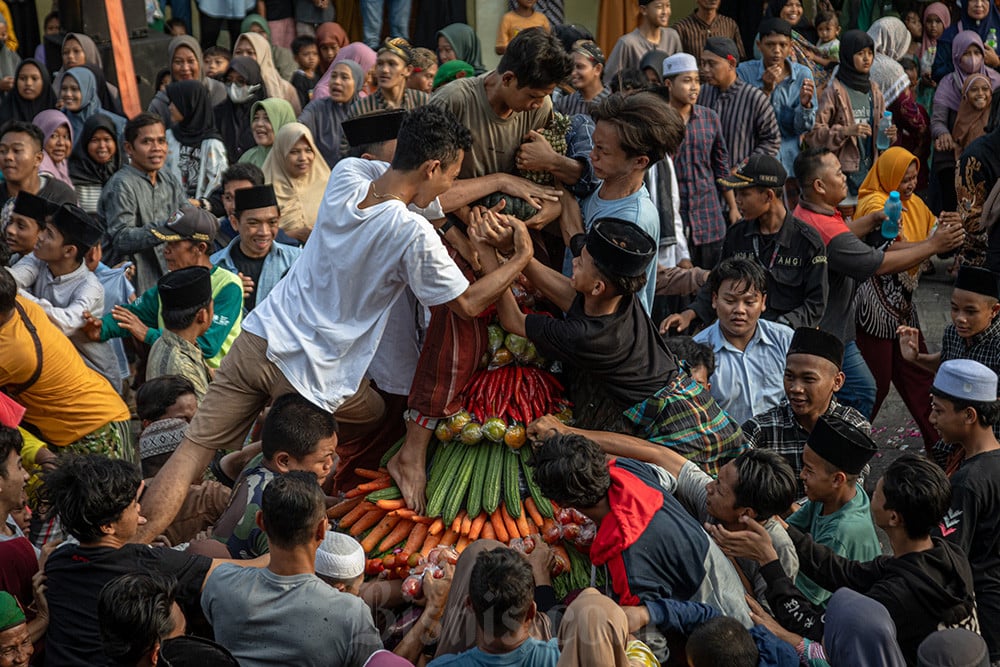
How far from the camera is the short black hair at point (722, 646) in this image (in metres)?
3.51

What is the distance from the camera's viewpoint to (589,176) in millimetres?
4859

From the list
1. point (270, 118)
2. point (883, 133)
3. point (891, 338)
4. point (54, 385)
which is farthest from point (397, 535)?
point (883, 133)

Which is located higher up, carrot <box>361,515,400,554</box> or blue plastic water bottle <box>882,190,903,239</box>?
carrot <box>361,515,400,554</box>

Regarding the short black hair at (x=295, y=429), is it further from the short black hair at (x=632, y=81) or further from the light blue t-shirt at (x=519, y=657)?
the short black hair at (x=632, y=81)

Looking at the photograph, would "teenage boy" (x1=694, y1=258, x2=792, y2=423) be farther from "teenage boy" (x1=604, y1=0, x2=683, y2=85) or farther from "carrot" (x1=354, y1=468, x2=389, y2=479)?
"teenage boy" (x1=604, y1=0, x2=683, y2=85)

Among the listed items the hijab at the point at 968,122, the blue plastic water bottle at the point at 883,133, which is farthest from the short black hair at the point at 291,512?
the hijab at the point at 968,122

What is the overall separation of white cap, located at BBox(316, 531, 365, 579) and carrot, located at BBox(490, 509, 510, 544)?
0.67 meters

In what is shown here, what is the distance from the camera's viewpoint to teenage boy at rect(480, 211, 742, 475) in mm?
4406

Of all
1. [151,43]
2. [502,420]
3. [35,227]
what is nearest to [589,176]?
[502,420]

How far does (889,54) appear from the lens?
39.3 feet

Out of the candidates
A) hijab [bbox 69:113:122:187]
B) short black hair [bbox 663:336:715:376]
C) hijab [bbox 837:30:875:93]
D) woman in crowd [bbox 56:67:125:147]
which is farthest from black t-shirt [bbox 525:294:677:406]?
hijab [bbox 837:30:875:93]

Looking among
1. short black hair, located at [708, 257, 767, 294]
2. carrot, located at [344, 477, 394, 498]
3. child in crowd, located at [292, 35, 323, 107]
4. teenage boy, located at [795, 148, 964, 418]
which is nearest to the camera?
carrot, located at [344, 477, 394, 498]

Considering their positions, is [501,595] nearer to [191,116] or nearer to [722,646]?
[722,646]

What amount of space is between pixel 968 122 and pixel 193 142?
6620 millimetres
